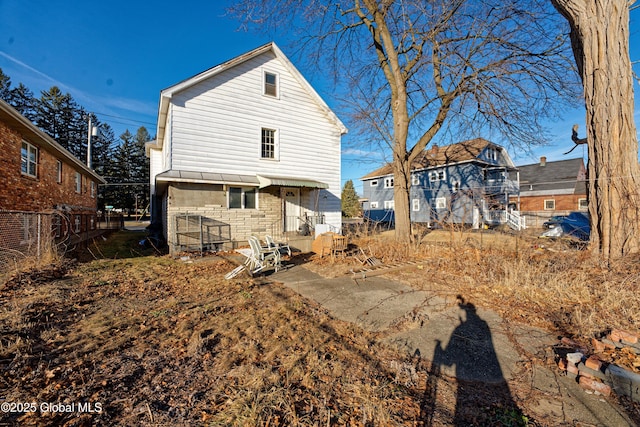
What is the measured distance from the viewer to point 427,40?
9586 mm

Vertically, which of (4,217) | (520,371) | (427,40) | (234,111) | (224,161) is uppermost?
(427,40)

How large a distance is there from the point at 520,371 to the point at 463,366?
0.61 meters

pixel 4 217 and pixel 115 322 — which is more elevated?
pixel 4 217

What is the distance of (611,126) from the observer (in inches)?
237

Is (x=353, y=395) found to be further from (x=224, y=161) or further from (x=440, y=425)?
(x=224, y=161)

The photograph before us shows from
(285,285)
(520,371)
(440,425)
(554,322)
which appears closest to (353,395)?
(440,425)

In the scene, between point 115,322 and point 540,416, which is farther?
point 115,322

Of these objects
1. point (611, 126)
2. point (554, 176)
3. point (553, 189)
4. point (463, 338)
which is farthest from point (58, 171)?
point (554, 176)

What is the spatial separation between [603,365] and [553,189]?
1397 inches

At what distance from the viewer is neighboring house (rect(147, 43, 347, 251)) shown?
10.2m

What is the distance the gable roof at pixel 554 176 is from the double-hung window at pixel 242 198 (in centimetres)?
2891

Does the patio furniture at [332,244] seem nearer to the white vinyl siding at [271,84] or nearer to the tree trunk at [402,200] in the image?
the tree trunk at [402,200]

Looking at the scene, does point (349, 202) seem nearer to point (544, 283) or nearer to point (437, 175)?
point (437, 175)

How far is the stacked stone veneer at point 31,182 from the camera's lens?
8.33 meters
